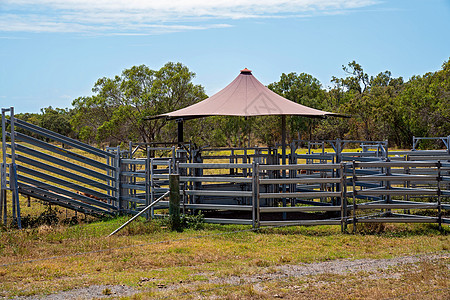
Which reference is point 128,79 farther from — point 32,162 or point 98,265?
point 98,265

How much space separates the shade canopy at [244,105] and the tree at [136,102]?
67.6ft

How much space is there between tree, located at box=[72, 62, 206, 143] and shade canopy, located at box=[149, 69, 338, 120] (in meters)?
20.6

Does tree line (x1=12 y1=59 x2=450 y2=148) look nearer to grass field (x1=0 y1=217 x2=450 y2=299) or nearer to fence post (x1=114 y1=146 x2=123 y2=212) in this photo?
fence post (x1=114 y1=146 x2=123 y2=212)

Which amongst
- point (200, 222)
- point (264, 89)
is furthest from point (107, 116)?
point (200, 222)

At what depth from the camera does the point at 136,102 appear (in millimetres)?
37062

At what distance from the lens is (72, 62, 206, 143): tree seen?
36.5 metres

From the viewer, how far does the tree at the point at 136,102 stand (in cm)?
3650

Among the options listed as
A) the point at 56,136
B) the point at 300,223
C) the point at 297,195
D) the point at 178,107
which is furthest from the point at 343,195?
the point at 178,107

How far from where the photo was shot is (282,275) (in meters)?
7.30

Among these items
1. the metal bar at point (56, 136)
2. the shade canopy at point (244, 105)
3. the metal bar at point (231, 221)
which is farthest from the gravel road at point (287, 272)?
the metal bar at point (56, 136)

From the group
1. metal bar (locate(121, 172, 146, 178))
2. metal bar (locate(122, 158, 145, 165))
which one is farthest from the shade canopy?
metal bar (locate(121, 172, 146, 178))

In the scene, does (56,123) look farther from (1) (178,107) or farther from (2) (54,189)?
(2) (54,189)

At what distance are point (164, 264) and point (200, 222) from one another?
343cm

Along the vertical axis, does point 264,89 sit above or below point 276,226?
above
